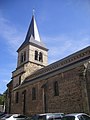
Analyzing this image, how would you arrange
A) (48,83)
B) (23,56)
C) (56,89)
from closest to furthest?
(56,89) < (48,83) < (23,56)

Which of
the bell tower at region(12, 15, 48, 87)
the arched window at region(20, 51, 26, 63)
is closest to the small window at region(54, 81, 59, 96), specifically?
the bell tower at region(12, 15, 48, 87)

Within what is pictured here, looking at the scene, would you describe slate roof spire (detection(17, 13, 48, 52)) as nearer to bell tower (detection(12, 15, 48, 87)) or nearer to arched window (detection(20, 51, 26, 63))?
bell tower (detection(12, 15, 48, 87))

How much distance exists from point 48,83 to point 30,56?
11805 mm

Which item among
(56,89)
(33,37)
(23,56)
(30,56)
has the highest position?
(33,37)

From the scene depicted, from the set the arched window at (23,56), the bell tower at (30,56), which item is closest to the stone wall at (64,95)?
the bell tower at (30,56)

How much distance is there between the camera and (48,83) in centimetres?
2212

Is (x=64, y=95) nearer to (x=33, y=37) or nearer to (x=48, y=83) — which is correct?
(x=48, y=83)

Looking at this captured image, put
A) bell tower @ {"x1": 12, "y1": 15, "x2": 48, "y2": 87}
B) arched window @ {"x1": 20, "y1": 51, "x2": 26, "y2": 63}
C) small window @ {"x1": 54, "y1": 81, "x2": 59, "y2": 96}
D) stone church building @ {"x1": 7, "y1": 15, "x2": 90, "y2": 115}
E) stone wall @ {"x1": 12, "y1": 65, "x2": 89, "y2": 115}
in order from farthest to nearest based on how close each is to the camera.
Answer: arched window @ {"x1": 20, "y1": 51, "x2": 26, "y2": 63} → bell tower @ {"x1": 12, "y1": 15, "x2": 48, "y2": 87} → small window @ {"x1": 54, "y1": 81, "x2": 59, "y2": 96} → stone church building @ {"x1": 7, "y1": 15, "x2": 90, "y2": 115} → stone wall @ {"x1": 12, "y1": 65, "x2": 89, "y2": 115}

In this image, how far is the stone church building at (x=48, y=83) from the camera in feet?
56.7

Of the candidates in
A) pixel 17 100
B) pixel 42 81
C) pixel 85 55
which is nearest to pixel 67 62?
pixel 85 55

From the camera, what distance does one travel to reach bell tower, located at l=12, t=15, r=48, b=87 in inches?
1231

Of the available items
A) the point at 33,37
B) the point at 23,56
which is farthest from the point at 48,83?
the point at 33,37

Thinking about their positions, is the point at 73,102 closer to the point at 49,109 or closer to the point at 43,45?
the point at 49,109

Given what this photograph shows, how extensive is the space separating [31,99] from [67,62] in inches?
330
